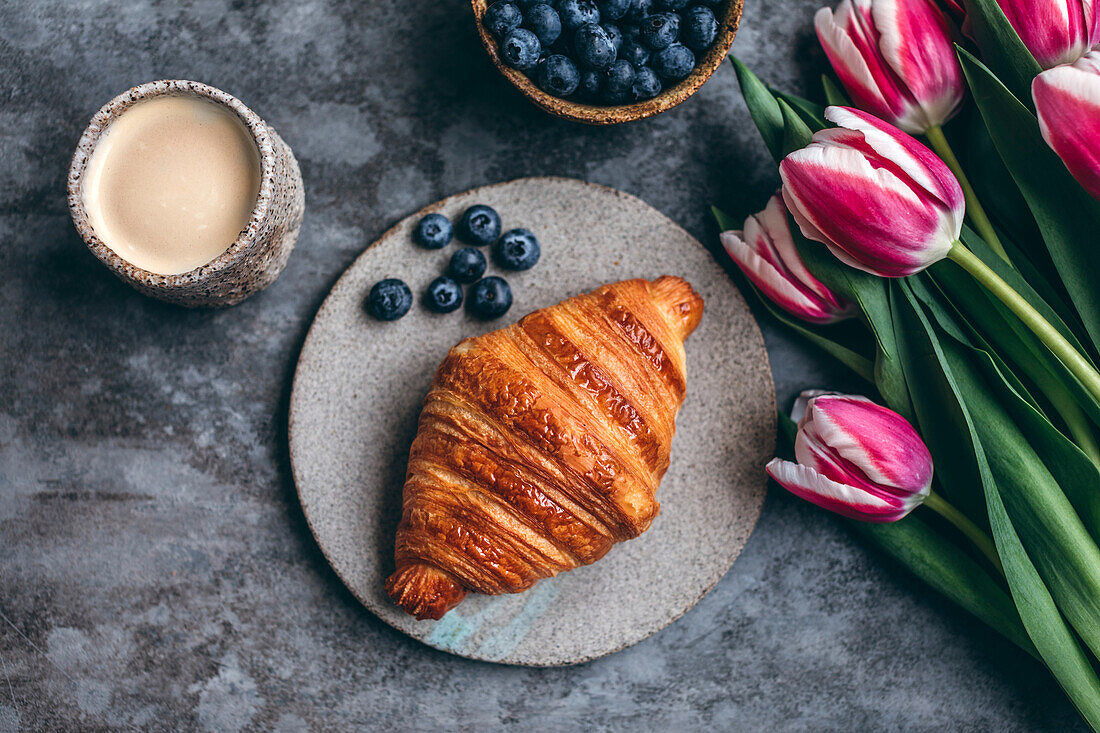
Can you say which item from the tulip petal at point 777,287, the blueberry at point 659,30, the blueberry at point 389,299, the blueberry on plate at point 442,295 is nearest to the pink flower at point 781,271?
the tulip petal at point 777,287

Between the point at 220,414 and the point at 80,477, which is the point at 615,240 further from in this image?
the point at 80,477

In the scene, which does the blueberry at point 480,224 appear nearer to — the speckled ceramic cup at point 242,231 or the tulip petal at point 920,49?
the speckled ceramic cup at point 242,231

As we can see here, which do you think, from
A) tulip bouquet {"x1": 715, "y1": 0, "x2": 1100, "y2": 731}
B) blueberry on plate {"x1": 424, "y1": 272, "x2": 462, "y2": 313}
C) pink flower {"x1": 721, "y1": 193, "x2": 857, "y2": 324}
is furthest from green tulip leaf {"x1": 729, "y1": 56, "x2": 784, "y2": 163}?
blueberry on plate {"x1": 424, "y1": 272, "x2": 462, "y2": 313}

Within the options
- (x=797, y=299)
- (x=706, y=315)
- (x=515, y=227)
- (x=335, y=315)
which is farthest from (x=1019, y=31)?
(x=335, y=315)

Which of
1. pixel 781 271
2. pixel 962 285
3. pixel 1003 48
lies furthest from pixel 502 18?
pixel 962 285

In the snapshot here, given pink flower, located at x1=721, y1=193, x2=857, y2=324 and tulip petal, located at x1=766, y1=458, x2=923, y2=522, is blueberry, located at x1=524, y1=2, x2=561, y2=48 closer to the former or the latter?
pink flower, located at x1=721, y1=193, x2=857, y2=324

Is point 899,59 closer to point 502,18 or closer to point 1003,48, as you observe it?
point 1003,48
